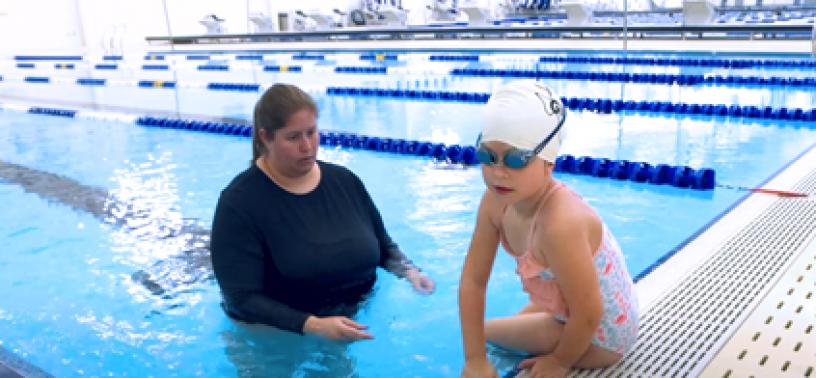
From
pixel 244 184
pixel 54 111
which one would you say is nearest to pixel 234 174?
pixel 244 184

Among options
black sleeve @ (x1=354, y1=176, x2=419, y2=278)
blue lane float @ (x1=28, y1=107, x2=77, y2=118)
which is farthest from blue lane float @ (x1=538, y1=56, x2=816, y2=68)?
black sleeve @ (x1=354, y1=176, x2=419, y2=278)

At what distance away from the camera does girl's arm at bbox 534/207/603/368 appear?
163cm

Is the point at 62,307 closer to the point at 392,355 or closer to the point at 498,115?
the point at 392,355

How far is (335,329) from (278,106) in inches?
26.5

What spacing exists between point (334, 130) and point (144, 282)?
3.70 meters

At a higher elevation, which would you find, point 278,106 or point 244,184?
point 278,106

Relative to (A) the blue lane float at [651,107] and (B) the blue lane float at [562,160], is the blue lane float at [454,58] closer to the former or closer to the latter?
(A) the blue lane float at [651,107]

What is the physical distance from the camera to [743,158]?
488 cm

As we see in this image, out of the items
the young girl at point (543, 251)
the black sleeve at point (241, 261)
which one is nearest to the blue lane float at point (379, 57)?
the black sleeve at point (241, 261)

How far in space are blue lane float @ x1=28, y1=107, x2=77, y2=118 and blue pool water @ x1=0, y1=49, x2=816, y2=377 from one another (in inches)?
8.2

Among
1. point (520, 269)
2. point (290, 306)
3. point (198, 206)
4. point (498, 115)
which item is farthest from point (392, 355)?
point (198, 206)

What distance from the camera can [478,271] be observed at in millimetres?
1838

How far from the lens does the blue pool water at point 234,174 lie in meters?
2.52

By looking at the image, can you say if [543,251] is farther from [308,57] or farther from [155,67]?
[155,67]
